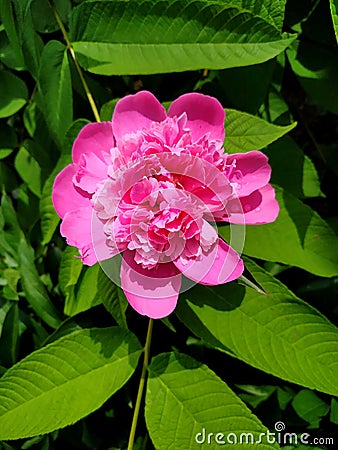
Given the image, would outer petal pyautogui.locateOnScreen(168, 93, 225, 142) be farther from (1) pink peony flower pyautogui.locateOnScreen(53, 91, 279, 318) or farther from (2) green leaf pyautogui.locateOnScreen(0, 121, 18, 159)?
(2) green leaf pyautogui.locateOnScreen(0, 121, 18, 159)

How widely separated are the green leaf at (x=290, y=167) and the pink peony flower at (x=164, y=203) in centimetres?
25

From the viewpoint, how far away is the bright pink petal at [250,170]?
2.32 ft

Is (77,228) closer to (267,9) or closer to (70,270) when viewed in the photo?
(70,270)

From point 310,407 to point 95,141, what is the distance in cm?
53

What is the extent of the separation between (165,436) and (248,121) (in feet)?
1.39

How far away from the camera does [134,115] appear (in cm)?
74

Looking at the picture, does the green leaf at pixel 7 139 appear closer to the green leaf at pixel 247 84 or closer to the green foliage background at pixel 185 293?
the green foliage background at pixel 185 293

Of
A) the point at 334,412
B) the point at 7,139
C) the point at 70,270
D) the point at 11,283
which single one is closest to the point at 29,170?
the point at 7,139

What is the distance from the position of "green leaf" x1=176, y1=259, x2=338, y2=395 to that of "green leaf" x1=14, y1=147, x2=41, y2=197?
0.42 m

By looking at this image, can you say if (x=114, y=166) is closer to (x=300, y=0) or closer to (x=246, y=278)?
(x=246, y=278)

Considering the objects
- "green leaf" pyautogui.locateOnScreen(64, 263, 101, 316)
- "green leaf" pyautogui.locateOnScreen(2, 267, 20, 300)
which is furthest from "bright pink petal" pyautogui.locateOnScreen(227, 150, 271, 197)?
"green leaf" pyautogui.locateOnScreen(2, 267, 20, 300)

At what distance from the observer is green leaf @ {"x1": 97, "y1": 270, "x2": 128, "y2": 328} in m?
0.74

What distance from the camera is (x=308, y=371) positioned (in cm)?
73

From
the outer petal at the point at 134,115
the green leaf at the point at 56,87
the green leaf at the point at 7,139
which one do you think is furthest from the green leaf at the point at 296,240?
the green leaf at the point at 7,139
